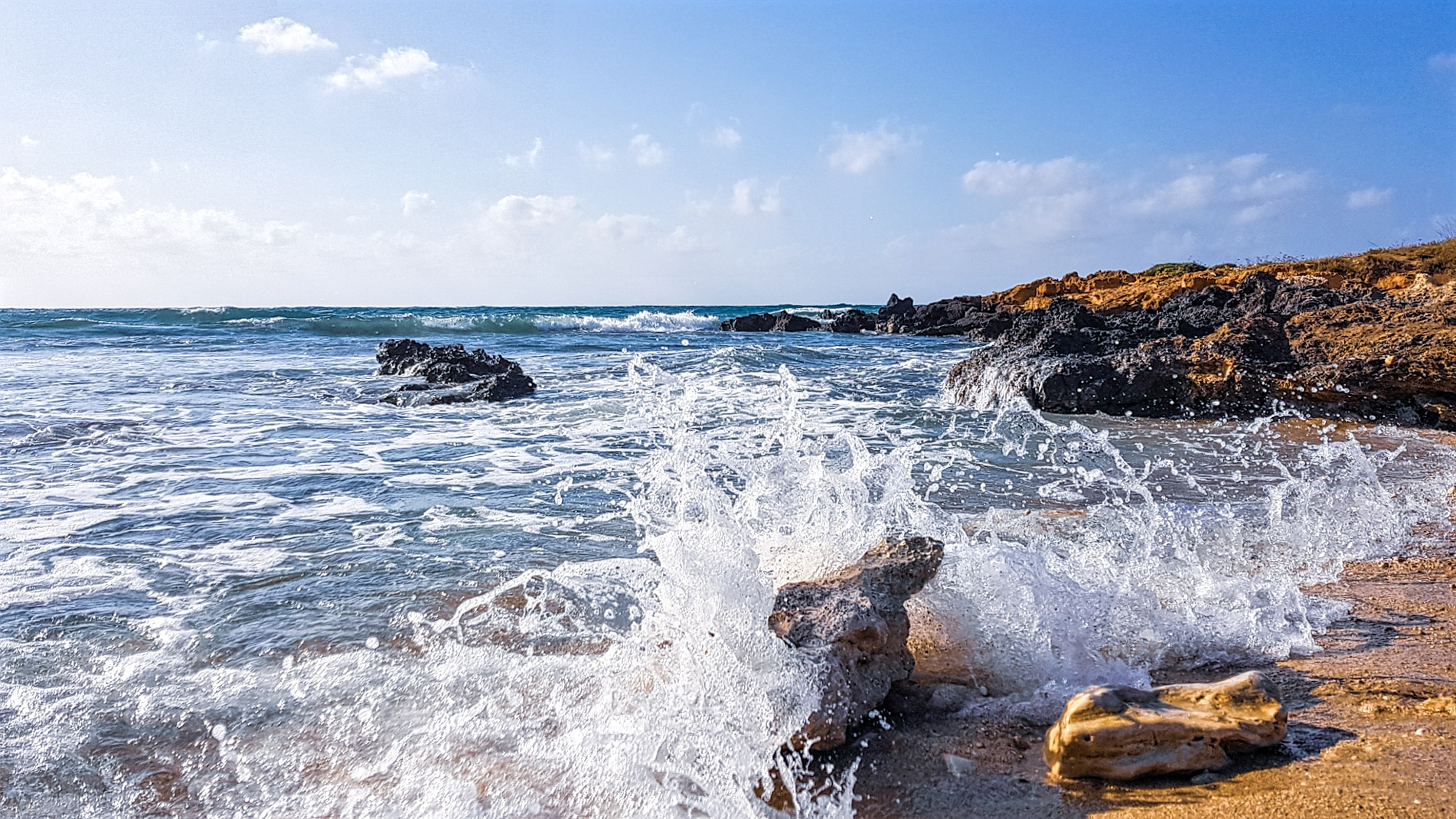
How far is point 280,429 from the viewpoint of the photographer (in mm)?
8617

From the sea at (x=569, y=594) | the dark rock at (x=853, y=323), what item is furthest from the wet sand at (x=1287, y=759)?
the dark rock at (x=853, y=323)

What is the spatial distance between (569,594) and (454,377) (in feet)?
29.0

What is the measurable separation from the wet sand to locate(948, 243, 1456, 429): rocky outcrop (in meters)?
6.08

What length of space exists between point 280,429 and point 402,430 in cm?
128

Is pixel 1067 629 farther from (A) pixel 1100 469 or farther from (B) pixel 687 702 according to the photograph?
(A) pixel 1100 469

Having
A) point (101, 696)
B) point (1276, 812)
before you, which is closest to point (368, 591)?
point (101, 696)

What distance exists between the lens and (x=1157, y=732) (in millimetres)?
2152

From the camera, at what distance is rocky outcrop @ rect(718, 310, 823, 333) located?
1299 inches

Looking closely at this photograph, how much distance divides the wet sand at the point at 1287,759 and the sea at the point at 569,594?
0.14m

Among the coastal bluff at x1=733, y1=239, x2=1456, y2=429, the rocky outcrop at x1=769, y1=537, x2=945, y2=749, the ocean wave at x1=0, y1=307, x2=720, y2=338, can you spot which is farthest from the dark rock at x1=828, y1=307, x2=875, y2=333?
the rocky outcrop at x1=769, y1=537, x2=945, y2=749

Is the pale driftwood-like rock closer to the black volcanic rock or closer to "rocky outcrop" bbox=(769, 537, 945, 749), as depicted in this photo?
"rocky outcrop" bbox=(769, 537, 945, 749)

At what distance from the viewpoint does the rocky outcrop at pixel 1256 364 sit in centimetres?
782

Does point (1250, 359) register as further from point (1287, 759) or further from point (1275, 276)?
point (1275, 276)

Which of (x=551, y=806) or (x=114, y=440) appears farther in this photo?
(x=114, y=440)
